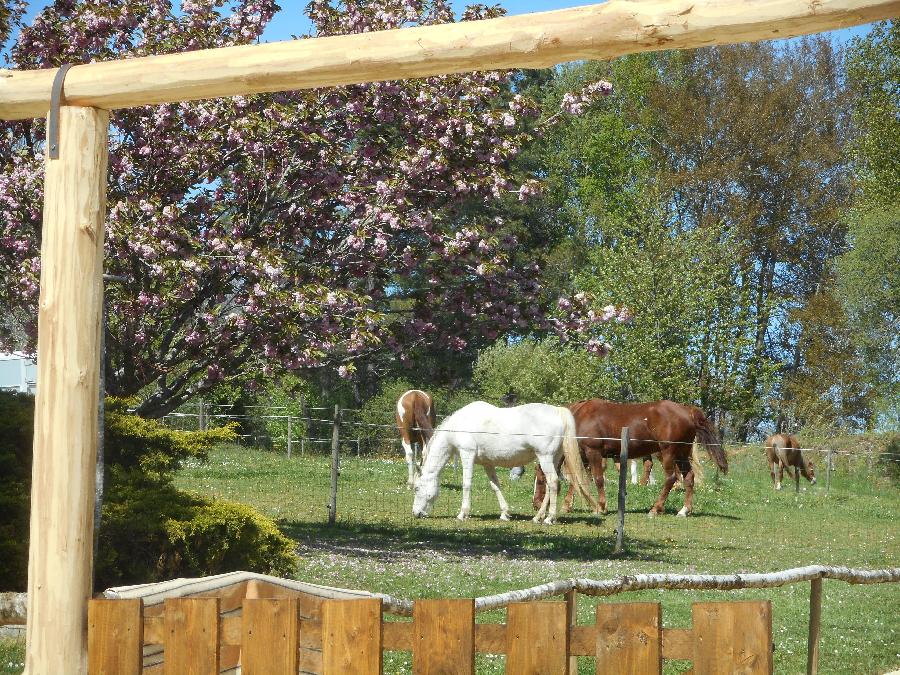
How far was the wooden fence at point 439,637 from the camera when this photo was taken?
288cm

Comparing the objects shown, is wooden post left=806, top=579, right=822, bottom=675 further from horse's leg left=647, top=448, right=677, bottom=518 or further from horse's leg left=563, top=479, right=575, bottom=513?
horse's leg left=647, top=448, right=677, bottom=518

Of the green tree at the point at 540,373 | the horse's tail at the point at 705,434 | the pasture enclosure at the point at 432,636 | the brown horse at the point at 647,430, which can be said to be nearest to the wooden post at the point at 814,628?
the pasture enclosure at the point at 432,636

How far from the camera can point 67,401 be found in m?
3.54

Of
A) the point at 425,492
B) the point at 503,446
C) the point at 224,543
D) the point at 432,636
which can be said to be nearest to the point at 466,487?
the point at 425,492

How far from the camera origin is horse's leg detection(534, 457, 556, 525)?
1367cm

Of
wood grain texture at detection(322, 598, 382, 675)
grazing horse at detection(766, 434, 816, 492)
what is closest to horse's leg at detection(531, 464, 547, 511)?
grazing horse at detection(766, 434, 816, 492)

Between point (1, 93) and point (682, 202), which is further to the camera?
point (682, 202)

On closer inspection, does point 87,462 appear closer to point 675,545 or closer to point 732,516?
point 675,545

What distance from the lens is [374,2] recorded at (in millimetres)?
10992

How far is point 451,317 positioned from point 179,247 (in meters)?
3.24

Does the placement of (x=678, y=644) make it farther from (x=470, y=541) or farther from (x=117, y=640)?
(x=470, y=541)

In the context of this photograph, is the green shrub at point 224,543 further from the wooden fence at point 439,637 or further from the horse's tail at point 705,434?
the horse's tail at point 705,434

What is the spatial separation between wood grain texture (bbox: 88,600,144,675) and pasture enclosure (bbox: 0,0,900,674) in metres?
0.25

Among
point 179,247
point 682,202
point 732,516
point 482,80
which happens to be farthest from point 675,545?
point 682,202
